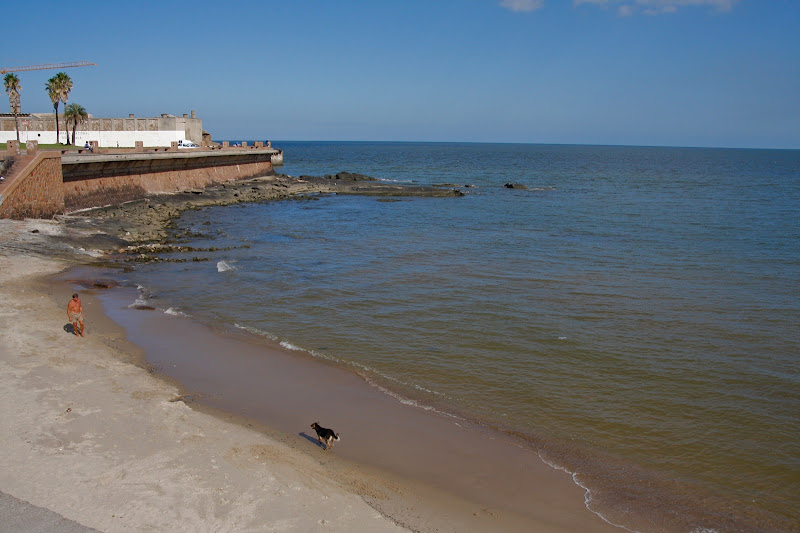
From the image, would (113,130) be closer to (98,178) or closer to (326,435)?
(98,178)

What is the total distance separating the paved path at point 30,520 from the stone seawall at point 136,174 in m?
28.3

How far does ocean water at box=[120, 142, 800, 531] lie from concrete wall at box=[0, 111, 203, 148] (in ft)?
110

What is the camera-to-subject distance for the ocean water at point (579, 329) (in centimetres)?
962

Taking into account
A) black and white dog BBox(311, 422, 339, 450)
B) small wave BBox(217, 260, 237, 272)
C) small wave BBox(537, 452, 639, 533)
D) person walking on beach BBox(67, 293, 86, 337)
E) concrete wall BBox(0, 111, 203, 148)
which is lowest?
small wave BBox(537, 452, 639, 533)

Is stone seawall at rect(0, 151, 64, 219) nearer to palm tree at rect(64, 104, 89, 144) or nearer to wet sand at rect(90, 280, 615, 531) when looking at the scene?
wet sand at rect(90, 280, 615, 531)

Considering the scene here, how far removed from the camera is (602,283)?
69.1 feet

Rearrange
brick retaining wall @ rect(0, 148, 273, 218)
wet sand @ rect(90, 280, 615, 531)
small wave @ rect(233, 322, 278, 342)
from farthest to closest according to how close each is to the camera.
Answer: brick retaining wall @ rect(0, 148, 273, 218), small wave @ rect(233, 322, 278, 342), wet sand @ rect(90, 280, 615, 531)

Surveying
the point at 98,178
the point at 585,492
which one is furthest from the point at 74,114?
the point at 585,492

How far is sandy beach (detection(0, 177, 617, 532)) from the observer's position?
741 centimetres

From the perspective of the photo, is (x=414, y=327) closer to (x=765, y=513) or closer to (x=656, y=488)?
(x=656, y=488)

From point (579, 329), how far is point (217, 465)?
10017mm

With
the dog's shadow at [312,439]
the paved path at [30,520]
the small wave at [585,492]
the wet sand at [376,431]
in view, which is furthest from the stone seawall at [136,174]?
the small wave at [585,492]

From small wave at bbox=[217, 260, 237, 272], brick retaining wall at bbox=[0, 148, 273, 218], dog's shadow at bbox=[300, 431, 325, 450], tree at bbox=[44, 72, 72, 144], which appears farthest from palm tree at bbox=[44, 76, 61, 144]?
dog's shadow at bbox=[300, 431, 325, 450]

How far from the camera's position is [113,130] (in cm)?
6294
